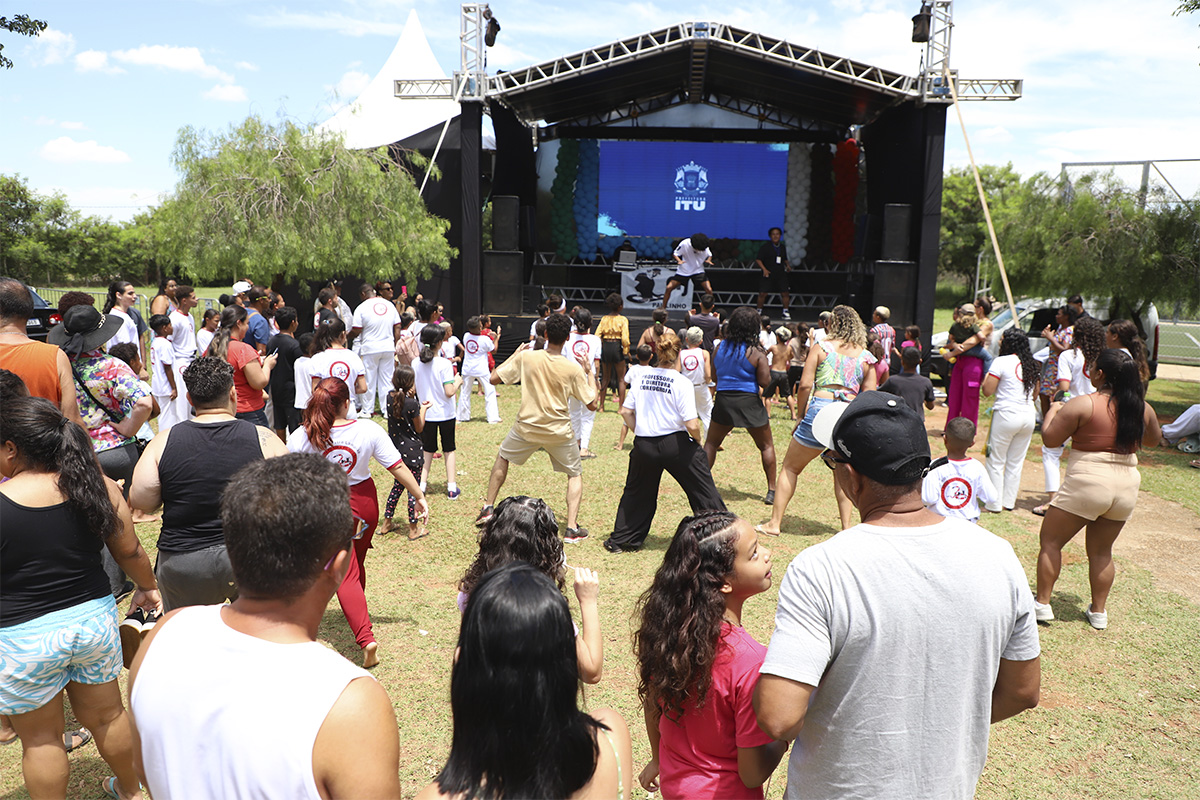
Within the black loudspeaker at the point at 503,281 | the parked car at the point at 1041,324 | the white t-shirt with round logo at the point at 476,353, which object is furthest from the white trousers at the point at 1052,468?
the black loudspeaker at the point at 503,281

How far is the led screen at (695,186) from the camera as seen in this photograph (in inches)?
785

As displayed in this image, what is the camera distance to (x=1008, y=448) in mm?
7570

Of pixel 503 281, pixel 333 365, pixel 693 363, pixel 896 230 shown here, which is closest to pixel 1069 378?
pixel 693 363

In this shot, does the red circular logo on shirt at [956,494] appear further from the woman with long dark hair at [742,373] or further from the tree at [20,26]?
the tree at [20,26]

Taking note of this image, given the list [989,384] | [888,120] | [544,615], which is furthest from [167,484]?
[888,120]

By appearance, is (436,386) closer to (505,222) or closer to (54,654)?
(54,654)

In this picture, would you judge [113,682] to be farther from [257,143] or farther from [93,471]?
[257,143]

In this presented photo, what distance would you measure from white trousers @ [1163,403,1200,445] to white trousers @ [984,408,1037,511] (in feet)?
17.7

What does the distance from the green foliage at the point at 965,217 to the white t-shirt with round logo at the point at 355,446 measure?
44.7 meters

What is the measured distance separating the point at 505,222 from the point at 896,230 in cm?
807

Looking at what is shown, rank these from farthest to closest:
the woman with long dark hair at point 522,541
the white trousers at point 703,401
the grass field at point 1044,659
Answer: the white trousers at point 703,401 → the grass field at point 1044,659 → the woman with long dark hair at point 522,541

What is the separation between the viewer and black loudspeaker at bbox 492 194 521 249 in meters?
16.6

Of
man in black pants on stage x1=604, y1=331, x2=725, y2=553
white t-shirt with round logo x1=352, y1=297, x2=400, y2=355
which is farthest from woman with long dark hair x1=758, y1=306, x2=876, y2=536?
white t-shirt with round logo x1=352, y1=297, x2=400, y2=355

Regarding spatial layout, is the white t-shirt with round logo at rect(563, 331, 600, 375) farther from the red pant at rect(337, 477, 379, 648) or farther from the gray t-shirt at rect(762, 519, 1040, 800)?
the gray t-shirt at rect(762, 519, 1040, 800)
